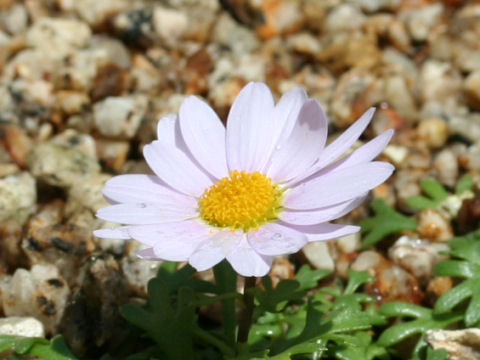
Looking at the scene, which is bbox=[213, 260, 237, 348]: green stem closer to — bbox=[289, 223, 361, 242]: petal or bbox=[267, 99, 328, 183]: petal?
bbox=[267, 99, 328, 183]: petal

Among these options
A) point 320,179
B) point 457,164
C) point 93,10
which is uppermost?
point 93,10

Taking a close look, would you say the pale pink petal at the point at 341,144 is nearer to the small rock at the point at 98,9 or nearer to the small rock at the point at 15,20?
the small rock at the point at 98,9

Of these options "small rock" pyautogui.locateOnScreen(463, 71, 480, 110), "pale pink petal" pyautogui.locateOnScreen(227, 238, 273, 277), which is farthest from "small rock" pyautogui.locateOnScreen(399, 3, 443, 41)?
"pale pink petal" pyautogui.locateOnScreen(227, 238, 273, 277)

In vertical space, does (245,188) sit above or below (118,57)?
below

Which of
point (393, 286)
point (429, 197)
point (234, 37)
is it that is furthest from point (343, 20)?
point (393, 286)

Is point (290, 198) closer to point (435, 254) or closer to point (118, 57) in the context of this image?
point (435, 254)

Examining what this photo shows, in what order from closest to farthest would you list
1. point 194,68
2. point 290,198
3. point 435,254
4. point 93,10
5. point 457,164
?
1. point 290,198
2. point 435,254
3. point 457,164
4. point 194,68
5. point 93,10

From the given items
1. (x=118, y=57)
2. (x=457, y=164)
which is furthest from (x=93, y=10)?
(x=457, y=164)

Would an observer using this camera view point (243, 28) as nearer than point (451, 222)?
No
